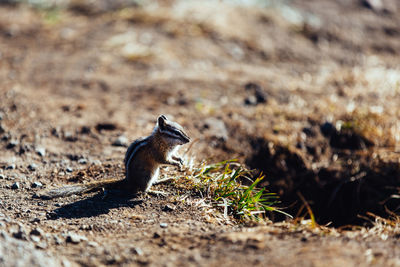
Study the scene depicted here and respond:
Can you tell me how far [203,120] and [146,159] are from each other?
2105 mm

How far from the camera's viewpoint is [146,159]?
12.0 ft

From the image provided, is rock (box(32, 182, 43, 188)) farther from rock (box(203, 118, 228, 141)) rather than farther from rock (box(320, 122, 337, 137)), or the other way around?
rock (box(320, 122, 337, 137))

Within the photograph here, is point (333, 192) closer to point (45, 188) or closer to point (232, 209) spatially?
point (232, 209)

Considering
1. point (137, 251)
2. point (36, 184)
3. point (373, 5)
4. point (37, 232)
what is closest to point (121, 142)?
point (36, 184)

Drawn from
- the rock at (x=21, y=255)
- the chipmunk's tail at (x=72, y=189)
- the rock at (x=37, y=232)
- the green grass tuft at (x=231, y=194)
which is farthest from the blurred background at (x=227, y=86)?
the rock at (x=21, y=255)

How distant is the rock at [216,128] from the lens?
5312mm

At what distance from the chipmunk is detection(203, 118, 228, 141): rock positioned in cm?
165

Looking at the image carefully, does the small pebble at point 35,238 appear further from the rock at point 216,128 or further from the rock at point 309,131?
the rock at point 309,131

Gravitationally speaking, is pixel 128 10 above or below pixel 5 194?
above

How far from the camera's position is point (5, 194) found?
3607 mm

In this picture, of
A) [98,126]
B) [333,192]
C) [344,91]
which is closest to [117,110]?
[98,126]

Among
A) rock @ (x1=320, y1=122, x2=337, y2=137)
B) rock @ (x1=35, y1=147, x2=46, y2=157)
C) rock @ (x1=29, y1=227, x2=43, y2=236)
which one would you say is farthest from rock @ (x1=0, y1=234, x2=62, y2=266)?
rock @ (x1=320, y1=122, x2=337, y2=137)

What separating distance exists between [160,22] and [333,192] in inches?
206

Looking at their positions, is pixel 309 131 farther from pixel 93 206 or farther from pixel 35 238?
pixel 35 238
